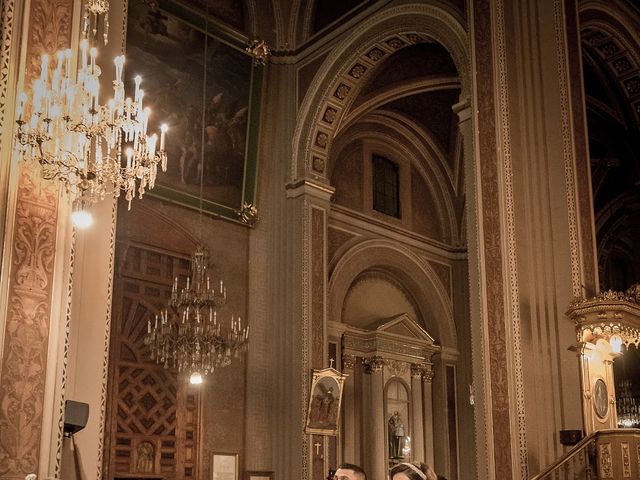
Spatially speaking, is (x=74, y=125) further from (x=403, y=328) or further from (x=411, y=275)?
(x=411, y=275)

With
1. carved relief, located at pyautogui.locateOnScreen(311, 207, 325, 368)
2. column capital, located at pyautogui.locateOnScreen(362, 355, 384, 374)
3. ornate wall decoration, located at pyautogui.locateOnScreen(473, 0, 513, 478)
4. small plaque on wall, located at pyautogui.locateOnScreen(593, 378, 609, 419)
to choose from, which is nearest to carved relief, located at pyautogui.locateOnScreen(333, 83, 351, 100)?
carved relief, located at pyautogui.locateOnScreen(311, 207, 325, 368)

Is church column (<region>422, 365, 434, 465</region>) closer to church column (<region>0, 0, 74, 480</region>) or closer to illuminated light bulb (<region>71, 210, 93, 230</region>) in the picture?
church column (<region>0, 0, 74, 480</region>)

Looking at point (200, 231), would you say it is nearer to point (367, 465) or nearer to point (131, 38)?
point (131, 38)

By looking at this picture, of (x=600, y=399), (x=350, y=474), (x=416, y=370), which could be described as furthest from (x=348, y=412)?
(x=350, y=474)

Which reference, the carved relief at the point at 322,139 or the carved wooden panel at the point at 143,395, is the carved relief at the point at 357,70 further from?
the carved wooden panel at the point at 143,395

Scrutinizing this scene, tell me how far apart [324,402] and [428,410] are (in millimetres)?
4320

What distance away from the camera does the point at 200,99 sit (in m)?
13.8

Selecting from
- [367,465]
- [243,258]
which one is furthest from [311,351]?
[367,465]

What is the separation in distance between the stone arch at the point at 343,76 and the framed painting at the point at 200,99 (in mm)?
863

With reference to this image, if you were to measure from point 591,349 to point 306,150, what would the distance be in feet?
22.3

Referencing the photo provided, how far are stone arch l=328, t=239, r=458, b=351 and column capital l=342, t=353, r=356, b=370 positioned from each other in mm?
1092

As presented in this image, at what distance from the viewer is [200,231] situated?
13523 millimetres

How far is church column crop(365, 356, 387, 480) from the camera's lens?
15.8 meters

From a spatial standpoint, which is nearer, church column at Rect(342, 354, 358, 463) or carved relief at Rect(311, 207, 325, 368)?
carved relief at Rect(311, 207, 325, 368)
